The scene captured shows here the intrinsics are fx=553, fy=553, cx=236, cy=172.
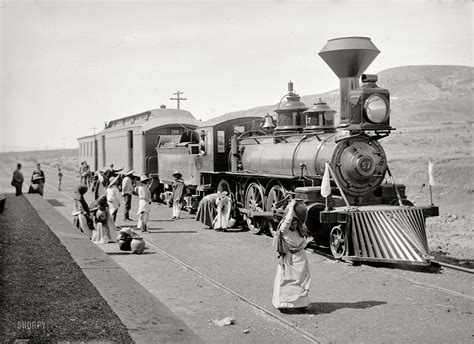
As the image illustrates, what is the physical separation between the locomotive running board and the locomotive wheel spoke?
389 centimetres

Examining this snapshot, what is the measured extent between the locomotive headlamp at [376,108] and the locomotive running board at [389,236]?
175cm

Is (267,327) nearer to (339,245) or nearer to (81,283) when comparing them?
(81,283)

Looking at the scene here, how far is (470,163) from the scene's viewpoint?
71.9ft

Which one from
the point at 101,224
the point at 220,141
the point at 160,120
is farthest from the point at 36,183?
the point at 101,224

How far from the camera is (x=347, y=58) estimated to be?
11812mm

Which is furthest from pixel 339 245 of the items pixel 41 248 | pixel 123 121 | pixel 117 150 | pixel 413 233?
pixel 123 121

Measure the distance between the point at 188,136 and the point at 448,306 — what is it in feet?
45.0

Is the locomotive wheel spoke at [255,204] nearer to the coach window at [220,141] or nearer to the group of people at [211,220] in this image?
the group of people at [211,220]

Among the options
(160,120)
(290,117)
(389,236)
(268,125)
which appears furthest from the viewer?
(160,120)

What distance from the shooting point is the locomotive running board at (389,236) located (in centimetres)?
951

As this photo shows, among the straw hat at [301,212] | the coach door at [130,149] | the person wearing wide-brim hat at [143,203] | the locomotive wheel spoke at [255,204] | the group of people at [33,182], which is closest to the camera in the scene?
the straw hat at [301,212]

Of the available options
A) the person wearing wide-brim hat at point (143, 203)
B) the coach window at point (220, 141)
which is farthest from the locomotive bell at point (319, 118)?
the person wearing wide-brim hat at point (143, 203)

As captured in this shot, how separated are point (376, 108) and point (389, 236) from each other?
97.5 inches

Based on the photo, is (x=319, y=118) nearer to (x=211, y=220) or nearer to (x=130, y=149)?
(x=211, y=220)
